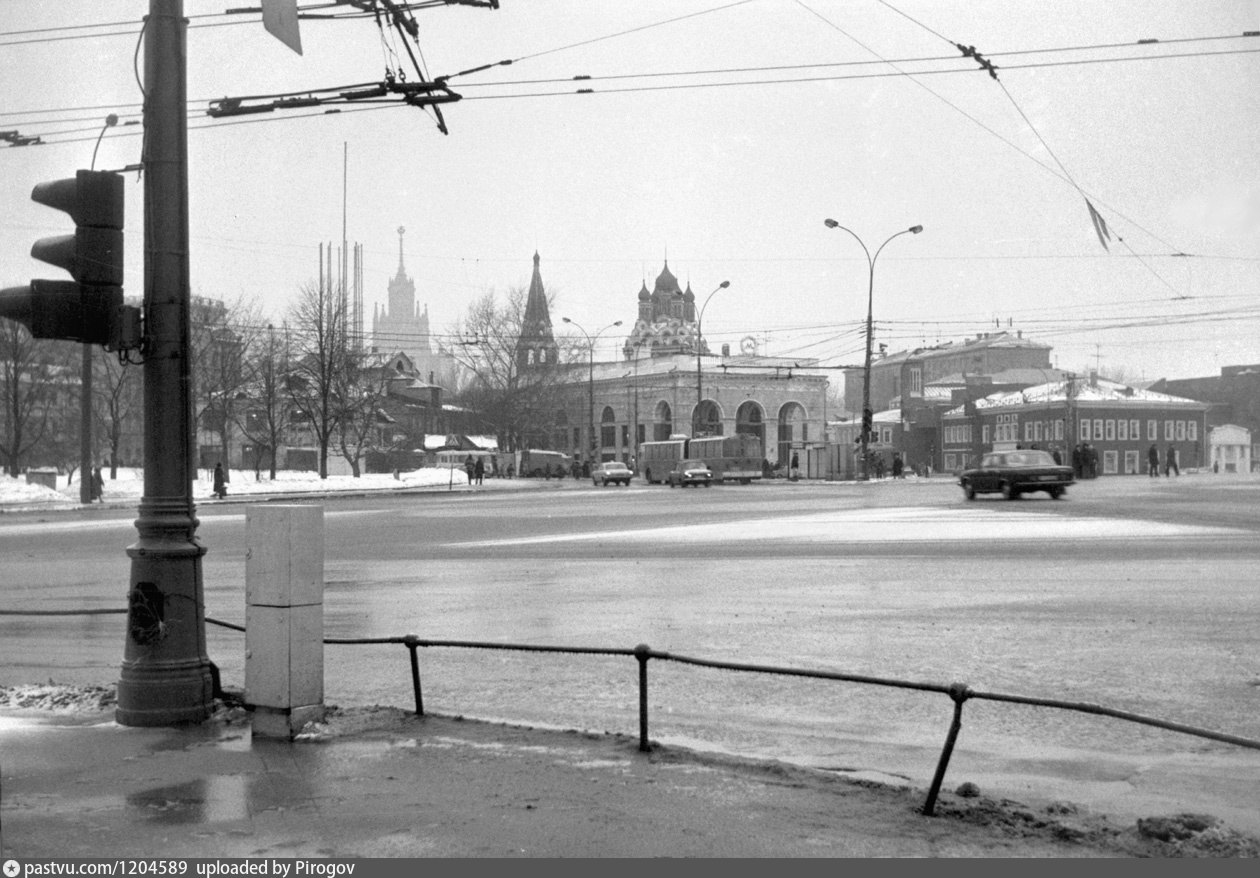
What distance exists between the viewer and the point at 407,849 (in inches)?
200

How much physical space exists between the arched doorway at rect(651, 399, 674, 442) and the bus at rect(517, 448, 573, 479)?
444 inches

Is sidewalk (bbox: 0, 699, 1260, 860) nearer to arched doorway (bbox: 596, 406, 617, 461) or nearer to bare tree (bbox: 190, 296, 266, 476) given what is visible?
bare tree (bbox: 190, 296, 266, 476)

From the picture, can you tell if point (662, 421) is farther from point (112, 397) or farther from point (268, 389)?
point (112, 397)

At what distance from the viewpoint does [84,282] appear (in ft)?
25.6

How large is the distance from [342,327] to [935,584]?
6600 centimetres

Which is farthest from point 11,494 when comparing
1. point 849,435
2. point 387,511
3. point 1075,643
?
point 849,435

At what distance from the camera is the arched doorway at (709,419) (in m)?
115

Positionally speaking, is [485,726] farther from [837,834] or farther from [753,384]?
[753,384]

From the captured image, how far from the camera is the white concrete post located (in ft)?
24.3

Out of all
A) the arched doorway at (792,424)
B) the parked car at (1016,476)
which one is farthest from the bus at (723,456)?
the parked car at (1016,476)

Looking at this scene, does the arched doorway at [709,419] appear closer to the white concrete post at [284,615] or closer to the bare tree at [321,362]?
the bare tree at [321,362]

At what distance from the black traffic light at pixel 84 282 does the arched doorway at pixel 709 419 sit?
106 metres

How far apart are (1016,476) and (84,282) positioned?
115ft

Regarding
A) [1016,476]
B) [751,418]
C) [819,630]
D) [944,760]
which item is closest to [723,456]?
[751,418]
